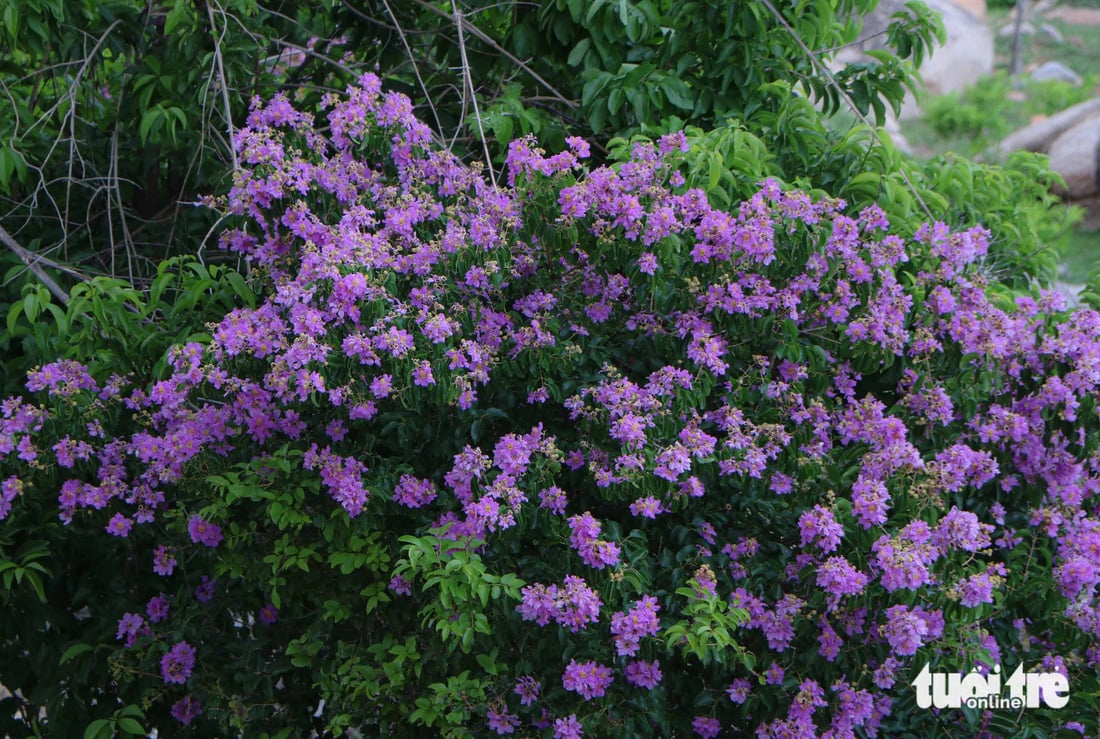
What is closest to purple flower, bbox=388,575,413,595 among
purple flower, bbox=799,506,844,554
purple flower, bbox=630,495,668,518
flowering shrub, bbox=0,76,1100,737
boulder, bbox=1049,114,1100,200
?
flowering shrub, bbox=0,76,1100,737

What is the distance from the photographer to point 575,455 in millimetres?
2564

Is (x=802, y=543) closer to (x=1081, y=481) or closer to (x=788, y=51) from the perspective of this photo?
(x=1081, y=481)

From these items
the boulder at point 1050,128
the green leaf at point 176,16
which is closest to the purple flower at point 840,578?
the green leaf at point 176,16

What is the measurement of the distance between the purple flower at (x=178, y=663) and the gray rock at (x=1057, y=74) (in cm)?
1575

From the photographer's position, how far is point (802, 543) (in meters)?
2.63

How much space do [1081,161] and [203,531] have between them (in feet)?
37.9

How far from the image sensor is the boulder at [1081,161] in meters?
12.1

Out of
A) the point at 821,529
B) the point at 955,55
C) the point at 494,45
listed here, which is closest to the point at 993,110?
the point at 955,55

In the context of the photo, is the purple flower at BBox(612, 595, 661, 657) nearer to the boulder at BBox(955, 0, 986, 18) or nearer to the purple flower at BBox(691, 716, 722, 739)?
the purple flower at BBox(691, 716, 722, 739)

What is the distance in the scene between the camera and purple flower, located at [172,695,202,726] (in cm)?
300

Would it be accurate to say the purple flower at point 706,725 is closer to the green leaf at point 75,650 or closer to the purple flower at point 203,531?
the purple flower at point 203,531

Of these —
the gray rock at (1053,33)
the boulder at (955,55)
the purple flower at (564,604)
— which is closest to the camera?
the purple flower at (564,604)

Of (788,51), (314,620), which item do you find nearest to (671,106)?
(788,51)

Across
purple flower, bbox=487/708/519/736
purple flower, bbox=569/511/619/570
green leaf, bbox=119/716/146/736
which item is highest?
purple flower, bbox=569/511/619/570
